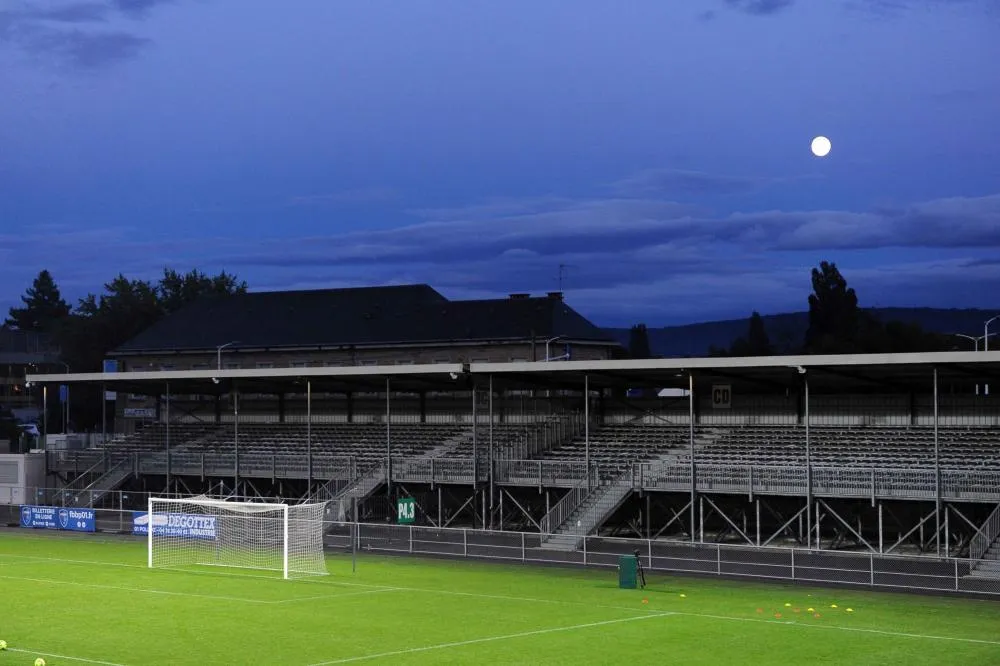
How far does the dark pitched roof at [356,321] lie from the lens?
3339 inches

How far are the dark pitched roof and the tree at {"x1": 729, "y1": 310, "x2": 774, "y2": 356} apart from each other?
177 feet

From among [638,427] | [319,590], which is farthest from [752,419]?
[319,590]

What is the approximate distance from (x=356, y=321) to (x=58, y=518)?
118 ft

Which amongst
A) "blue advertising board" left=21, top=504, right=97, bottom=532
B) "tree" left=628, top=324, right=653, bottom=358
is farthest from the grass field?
"tree" left=628, top=324, right=653, bottom=358

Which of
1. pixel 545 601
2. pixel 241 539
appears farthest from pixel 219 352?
pixel 545 601

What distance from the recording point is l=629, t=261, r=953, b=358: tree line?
122812mm

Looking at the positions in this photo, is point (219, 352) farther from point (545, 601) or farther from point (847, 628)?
point (847, 628)

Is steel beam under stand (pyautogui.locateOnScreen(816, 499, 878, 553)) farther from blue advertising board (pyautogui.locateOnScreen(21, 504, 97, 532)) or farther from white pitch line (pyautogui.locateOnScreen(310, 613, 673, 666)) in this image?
blue advertising board (pyautogui.locateOnScreen(21, 504, 97, 532))

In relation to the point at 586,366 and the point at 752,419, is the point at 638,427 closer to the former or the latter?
the point at 752,419

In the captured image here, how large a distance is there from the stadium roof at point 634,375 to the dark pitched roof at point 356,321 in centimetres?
1816

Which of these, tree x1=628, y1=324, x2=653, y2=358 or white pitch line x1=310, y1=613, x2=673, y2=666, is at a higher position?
tree x1=628, y1=324, x2=653, y2=358

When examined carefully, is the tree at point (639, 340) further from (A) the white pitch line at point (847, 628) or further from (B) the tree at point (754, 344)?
(A) the white pitch line at point (847, 628)

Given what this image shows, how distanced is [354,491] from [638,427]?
12679 millimetres

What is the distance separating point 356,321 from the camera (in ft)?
302
